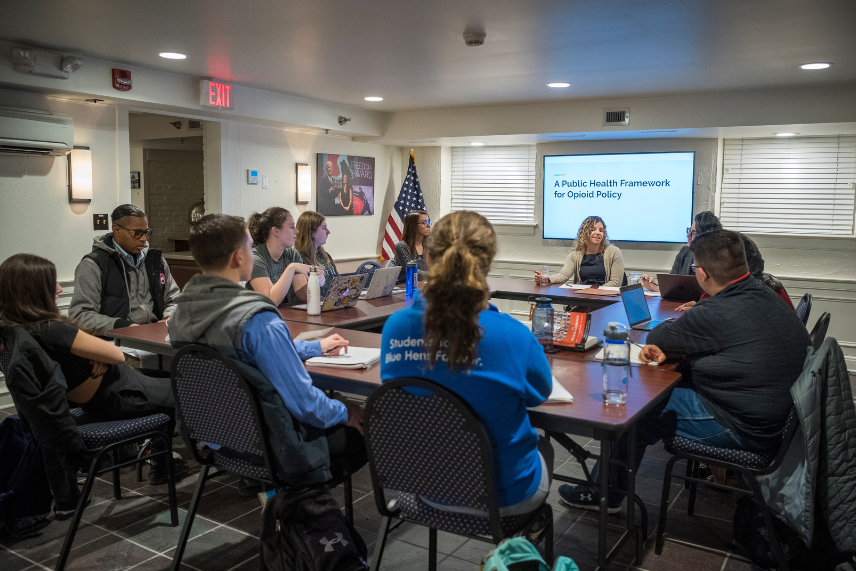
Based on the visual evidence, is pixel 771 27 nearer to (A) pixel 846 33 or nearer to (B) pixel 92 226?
(A) pixel 846 33

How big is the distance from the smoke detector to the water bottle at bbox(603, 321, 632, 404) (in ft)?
6.69

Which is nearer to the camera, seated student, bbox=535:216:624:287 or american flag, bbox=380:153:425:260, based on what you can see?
seated student, bbox=535:216:624:287

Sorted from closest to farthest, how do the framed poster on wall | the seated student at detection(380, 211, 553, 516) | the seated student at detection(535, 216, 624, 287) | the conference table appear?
the seated student at detection(380, 211, 553, 516) → the conference table → the seated student at detection(535, 216, 624, 287) → the framed poster on wall

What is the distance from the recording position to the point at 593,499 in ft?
9.54

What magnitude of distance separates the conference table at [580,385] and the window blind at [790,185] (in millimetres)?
2968

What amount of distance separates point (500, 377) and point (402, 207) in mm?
5916

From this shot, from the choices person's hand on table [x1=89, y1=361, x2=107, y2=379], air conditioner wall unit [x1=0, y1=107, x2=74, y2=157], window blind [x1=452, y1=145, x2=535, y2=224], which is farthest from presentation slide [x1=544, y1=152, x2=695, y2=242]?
person's hand on table [x1=89, y1=361, x2=107, y2=379]

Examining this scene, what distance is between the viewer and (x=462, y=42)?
3.83 m

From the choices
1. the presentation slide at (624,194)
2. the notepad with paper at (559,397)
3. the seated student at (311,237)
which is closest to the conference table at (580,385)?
the notepad with paper at (559,397)

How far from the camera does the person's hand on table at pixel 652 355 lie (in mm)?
2514

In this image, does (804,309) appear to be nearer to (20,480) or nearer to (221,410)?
(221,410)

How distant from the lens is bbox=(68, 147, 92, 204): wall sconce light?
15.4 feet

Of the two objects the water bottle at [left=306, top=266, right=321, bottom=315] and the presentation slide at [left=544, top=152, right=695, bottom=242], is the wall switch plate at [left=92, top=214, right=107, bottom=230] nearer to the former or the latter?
the water bottle at [left=306, top=266, right=321, bottom=315]

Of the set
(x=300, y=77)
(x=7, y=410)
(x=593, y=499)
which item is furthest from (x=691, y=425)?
(x=7, y=410)
